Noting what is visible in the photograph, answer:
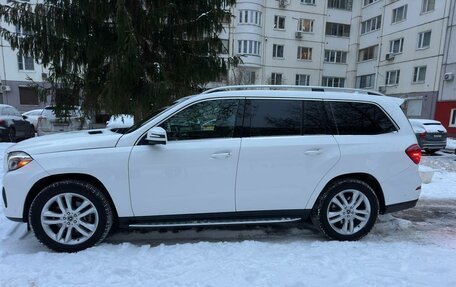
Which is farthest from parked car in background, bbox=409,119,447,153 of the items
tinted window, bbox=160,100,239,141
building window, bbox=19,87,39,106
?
building window, bbox=19,87,39,106

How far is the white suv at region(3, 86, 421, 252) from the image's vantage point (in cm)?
355

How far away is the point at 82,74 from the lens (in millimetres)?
6773

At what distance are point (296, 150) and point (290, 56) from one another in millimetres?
30838

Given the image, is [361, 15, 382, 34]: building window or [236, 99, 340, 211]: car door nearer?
[236, 99, 340, 211]: car door

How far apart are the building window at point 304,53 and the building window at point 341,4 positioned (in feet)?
16.9

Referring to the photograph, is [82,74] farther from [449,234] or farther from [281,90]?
[449,234]

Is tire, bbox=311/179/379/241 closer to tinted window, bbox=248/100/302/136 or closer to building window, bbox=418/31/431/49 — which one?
tinted window, bbox=248/100/302/136

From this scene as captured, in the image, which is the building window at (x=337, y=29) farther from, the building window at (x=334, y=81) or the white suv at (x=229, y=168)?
the white suv at (x=229, y=168)

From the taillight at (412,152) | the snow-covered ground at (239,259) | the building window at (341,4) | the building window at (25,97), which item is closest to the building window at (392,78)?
the building window at (341,4)

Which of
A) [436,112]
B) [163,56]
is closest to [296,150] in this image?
[163,56]

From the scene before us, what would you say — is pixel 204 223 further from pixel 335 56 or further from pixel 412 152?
pixel 335 56

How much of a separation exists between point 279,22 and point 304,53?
13.5ft

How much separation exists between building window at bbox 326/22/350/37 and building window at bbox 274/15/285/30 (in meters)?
5.21

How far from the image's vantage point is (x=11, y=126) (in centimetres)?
1246
